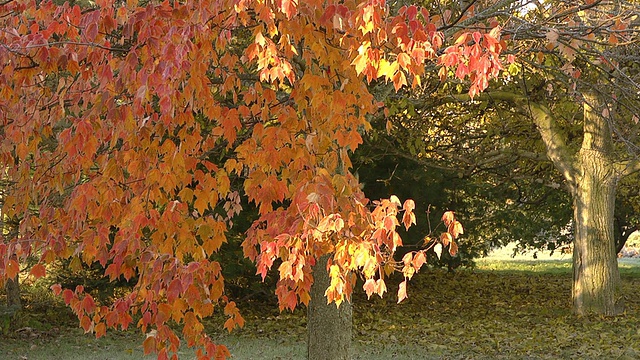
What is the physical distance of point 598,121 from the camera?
13.3m

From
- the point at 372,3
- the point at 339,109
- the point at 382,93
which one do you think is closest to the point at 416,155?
the point at 382,93

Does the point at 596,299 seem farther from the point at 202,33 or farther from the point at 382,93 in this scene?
the point at 202,33

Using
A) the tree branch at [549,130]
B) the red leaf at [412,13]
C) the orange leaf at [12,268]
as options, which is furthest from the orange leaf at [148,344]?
the tree branch at [549,130]

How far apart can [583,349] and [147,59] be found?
24.7 feet

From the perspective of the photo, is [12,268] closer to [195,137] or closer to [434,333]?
[195,137]

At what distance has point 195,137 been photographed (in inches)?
217

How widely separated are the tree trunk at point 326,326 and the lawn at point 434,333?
273 centimetres

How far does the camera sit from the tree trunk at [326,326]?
23.8 feet

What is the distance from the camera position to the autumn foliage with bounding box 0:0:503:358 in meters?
4.35

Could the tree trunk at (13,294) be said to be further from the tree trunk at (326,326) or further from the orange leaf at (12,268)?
the orange leaf at (12,268)

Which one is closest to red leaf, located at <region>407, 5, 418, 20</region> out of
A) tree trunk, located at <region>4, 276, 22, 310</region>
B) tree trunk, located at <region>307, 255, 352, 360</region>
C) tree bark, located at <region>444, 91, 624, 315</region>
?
tree trunk, located at <region>307, 255, 352, 360</region>

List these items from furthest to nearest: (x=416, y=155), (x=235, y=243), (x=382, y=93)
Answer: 1. (x=416, y=155)
2. (x=235, y=243)
3. (x=382, y=93)

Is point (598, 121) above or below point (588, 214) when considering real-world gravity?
above

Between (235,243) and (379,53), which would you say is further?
(235,243)
